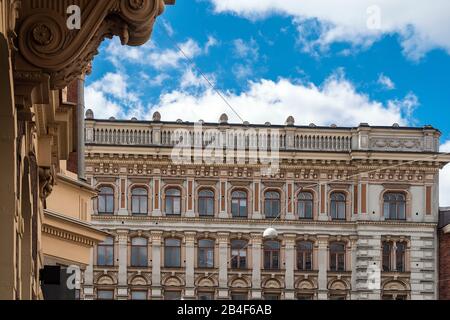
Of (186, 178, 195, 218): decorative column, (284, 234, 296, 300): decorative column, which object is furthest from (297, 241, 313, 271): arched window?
(186, 178, 195, 218): decorative column

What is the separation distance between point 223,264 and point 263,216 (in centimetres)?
268

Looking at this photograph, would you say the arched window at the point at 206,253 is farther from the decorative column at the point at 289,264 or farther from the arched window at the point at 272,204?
the decorative column at the point at 289,264

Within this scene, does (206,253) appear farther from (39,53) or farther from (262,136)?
(39,53)

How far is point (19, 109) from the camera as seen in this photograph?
7.57 m

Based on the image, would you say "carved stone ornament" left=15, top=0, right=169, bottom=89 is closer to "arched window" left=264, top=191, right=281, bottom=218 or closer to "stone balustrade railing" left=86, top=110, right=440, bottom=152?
"arched window" left=264, top=191, right=281, bottom=218

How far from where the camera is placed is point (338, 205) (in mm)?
52500

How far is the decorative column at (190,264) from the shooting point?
2002 inches

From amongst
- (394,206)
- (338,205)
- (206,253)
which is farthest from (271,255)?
(394,206)

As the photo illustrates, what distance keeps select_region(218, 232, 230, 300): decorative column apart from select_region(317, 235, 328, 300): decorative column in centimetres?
389

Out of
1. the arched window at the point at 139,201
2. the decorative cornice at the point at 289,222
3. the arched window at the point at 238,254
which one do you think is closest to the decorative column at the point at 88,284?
the decorative cornice at the point at 289,222

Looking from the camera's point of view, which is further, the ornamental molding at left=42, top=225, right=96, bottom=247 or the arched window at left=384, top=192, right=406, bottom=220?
the arched window at left=384, top=192, right=406, bottom=220

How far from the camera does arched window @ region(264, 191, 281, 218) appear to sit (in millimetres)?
52094
